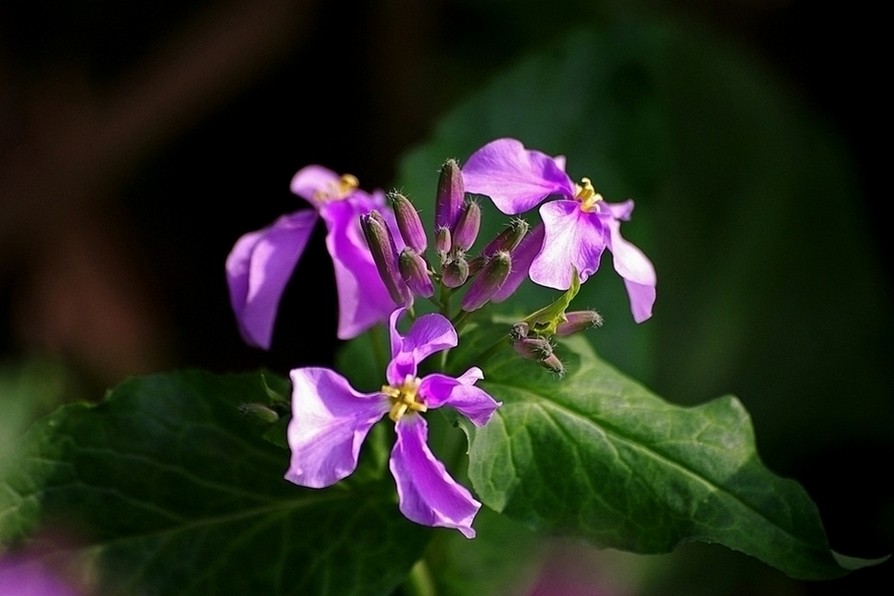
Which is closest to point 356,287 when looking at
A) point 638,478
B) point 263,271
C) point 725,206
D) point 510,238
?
point 263,271

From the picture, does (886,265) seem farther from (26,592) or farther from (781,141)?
(26,592)

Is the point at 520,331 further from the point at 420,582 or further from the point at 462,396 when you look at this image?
the point at 420,582

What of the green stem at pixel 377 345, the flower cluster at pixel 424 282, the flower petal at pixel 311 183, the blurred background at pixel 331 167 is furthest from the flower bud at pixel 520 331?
the blurred background at pixel 331 167

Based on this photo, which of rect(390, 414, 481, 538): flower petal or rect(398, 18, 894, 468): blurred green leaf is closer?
rect(390, 414, 481, 538): flower petal

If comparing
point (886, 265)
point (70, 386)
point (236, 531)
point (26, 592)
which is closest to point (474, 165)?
point (236, 531)

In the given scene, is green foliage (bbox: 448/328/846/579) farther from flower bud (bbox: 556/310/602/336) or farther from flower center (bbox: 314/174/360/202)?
flower center (bbox: 314/174/360/202)

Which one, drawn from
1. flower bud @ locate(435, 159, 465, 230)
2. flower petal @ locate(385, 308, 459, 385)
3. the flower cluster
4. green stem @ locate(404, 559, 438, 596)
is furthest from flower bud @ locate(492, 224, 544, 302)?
green stem @ locate(404, 559, 438, 596)

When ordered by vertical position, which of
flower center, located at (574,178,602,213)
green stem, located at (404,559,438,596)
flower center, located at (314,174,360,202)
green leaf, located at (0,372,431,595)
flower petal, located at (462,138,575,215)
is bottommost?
green stem, located at (404,559,438,596)

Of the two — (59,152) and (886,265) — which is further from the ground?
(59,152)
